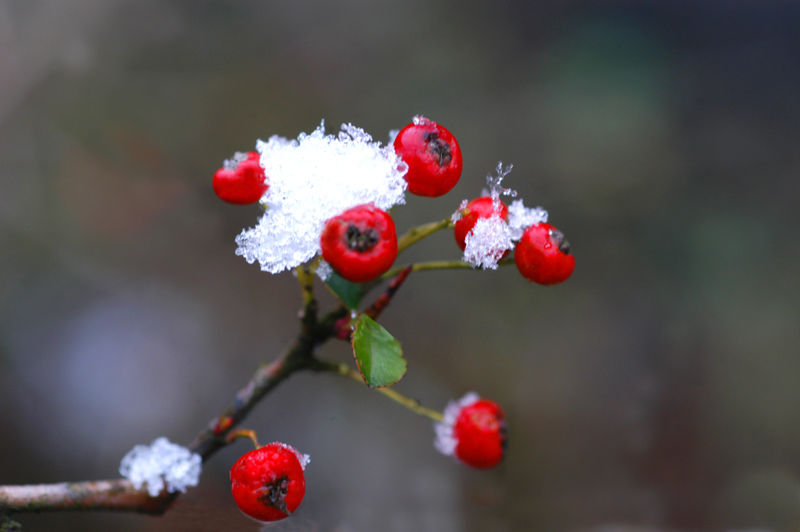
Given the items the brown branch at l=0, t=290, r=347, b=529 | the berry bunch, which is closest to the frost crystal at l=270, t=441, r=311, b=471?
the berry bunch

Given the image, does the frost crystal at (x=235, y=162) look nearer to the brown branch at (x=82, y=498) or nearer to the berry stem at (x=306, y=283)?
the berry stem at (x=306, y=283)

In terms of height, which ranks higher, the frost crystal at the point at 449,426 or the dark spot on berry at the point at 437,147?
the dark spot on berry at the point at 437,147

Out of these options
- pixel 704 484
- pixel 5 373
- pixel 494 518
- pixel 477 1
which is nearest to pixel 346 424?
pixel 494 518

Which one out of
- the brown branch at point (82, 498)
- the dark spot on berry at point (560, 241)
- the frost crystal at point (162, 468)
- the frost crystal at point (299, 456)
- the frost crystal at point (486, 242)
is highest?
the dark spot on berry at point (560, 241)

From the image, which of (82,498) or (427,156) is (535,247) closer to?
(427,156)

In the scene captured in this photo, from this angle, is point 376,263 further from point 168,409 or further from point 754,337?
point 754,337

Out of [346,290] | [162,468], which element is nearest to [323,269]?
[346,290]

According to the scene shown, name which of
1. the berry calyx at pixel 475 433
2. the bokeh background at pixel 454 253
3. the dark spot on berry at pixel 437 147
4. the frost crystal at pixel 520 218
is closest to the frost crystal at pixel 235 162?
the dark spot on berry at pixel 437 147
